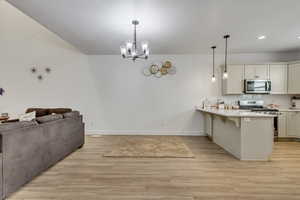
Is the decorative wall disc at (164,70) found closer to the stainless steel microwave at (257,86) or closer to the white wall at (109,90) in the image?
the white wall at (109,90)

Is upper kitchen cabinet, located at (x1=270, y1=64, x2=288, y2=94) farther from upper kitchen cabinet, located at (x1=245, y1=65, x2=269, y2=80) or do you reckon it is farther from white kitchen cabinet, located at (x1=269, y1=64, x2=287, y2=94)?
upper kitchen cabinet, located at (x1=245, y1=65, x2=269, y2=80)

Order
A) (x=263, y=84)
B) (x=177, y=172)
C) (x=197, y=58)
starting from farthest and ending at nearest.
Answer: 1. (x=197, y=58)
2. (x=263, y=84)
3. (x=177, y=172)

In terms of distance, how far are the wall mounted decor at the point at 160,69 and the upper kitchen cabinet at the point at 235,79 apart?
5.58ft

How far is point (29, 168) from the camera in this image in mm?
2414

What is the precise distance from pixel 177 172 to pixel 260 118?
195 cm

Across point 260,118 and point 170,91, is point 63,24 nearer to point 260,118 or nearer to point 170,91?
point 170,91

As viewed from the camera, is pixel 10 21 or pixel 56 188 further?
pixel 10 21

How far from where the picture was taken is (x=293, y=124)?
16.0ft

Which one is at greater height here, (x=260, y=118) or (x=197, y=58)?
(x=197, y=58)

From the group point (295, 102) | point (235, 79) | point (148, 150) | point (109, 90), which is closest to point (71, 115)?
point (148, 150)

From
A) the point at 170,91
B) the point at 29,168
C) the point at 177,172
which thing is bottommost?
A: the point at 177,172

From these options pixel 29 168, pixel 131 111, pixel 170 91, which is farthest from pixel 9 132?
pixel 170 91

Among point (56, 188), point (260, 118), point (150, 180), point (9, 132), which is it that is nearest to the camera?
point (9, 132)

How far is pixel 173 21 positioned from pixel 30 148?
10.2 feet
